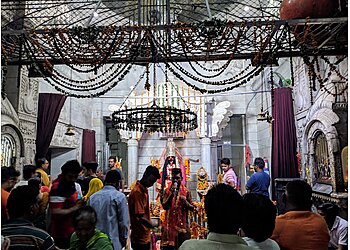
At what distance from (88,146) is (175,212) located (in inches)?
232

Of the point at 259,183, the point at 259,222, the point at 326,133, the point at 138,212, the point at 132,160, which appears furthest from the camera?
the point at 132,160

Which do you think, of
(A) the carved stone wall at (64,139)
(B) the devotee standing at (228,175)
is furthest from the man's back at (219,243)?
(A) the carved stone wall at (64,139)

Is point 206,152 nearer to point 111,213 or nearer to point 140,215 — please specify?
point 140,215

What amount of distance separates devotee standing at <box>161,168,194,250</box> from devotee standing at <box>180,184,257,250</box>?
242 centimetres

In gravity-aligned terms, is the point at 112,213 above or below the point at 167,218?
above

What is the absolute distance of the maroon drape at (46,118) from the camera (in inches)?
246

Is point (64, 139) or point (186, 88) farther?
point (186, 88)

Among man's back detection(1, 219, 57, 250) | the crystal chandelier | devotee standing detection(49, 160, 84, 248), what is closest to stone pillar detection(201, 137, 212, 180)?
the crystal chandelier

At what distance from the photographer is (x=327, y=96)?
442 centimetres

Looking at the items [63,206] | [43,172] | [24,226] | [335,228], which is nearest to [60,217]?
[63,206]

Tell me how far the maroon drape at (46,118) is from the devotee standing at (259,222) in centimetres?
566

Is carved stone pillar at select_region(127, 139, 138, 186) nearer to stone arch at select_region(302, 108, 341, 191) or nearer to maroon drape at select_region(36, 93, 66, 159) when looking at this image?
maroon drape at select_region(36, 93, 66, 159)

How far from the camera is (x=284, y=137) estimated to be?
5.95m

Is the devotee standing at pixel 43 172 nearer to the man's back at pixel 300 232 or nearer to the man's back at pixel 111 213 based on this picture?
the man's back at pixel 111 213
